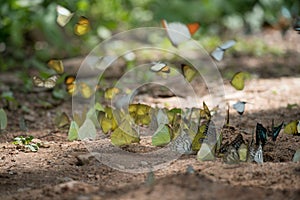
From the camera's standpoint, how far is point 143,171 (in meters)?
2.00

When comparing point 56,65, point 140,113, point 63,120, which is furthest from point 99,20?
point 140,113

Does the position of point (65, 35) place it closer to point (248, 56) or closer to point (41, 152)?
point (248, 56)

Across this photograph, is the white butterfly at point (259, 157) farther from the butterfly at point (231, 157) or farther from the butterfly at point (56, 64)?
the butterfly at point (56, 64)

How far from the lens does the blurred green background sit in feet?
13.4

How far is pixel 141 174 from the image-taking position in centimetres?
197

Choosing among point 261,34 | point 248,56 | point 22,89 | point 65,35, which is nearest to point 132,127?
point 22,89

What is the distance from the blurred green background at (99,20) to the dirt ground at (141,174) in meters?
1.21

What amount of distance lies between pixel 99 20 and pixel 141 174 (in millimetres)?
2887

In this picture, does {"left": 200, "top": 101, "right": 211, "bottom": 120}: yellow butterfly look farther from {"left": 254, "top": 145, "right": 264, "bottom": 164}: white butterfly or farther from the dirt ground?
{"left": 254, "top": 145, "right": 264, "bottom": 164}: white butterfly

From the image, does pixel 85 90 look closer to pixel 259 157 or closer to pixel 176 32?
pixel 176 32

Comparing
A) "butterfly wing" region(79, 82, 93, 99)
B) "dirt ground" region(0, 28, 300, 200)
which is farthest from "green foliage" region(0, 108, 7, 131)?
"butterfly wing" region(79, 82, 93, 99)

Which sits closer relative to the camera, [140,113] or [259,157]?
[259,157]

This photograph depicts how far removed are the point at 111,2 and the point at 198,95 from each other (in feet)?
6.30

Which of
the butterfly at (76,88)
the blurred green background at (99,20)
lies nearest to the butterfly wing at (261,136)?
the butterfly at (76,88)
